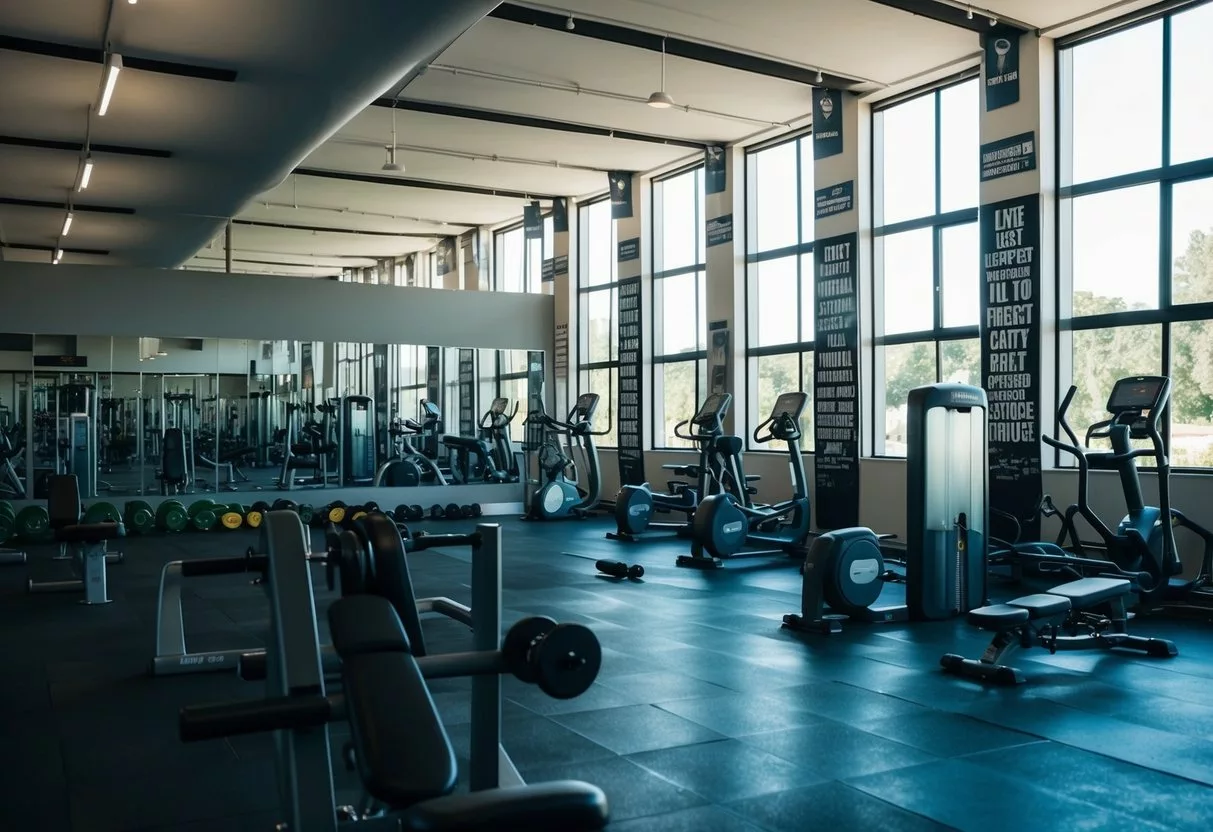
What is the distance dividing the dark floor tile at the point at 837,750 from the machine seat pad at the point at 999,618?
3.29 feet

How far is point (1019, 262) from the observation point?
773 centimetres

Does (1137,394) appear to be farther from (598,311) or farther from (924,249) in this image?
(598,311)

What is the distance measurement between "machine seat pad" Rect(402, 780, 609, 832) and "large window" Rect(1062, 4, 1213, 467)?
6903mm

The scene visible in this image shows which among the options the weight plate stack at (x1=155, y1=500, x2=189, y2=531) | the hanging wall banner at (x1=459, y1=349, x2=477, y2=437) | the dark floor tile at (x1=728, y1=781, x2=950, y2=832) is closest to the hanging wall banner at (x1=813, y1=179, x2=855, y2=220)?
the hanging wall banner at (x1=459, y1=349, x2=477, y2=437)

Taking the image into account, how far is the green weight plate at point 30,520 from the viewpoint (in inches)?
372

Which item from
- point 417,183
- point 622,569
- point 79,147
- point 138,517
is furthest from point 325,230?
point 622,569

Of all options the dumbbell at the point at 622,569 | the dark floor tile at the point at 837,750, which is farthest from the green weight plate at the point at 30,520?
the dark floor tile at the point at 837,750

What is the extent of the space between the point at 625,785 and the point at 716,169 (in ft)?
29.1

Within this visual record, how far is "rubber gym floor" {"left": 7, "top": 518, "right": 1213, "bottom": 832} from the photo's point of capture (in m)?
2.92

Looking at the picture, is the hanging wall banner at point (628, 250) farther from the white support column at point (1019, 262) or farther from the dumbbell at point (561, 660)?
the dumbbell at point (561, 660)

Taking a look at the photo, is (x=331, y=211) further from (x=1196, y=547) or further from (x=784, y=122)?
(x=1196, y=547)

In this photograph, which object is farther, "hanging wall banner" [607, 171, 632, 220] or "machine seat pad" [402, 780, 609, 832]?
"hanging wall banner" [607, 171, 632, 220]

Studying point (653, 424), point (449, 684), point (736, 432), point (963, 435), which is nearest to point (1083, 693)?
point (963, 435)

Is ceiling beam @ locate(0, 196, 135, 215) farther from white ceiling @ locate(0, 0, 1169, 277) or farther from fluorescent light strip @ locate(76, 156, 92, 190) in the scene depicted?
fluorescent light strip @ locate(76, 156, 92, 190)
